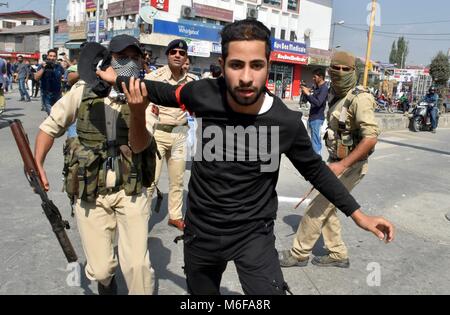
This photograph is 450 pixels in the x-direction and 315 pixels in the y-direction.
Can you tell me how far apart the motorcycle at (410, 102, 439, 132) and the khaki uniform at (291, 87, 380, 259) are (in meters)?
13.8

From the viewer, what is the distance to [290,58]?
3891cm

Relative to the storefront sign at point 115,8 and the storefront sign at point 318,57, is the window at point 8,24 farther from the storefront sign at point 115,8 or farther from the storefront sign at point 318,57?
the storefront sign at point 318,57

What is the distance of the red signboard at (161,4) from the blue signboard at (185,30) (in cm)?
160

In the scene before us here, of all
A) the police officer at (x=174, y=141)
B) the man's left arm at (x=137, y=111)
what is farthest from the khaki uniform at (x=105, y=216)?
the police officer at (x=174, y=141)

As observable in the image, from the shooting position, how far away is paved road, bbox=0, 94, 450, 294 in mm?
3455

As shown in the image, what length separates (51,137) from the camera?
271 cm

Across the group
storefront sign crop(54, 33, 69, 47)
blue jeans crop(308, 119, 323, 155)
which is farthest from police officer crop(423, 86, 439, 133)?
storefront sign crop(54, 33, 69, 47)

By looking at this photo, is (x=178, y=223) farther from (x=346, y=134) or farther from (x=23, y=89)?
(x=23, y=89)

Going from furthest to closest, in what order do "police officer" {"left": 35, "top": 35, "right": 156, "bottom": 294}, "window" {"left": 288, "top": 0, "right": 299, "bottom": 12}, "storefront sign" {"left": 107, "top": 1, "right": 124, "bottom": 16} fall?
"window" {"left": 288, "top": 0, "right": 299, "bottom": 12}, "storefront sign" {"left": 107, "top": 1, "right": 124, "bottom": 16}, "police officer" {"left": 35, "top": 35, "right": 156, "bottom": 294}

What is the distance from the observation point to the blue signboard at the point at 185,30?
1227 inches

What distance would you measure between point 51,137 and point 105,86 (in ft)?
2.03

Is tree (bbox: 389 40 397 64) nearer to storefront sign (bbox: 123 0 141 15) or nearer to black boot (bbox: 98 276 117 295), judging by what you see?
storefront sign (bbox: 123 0 141 15)

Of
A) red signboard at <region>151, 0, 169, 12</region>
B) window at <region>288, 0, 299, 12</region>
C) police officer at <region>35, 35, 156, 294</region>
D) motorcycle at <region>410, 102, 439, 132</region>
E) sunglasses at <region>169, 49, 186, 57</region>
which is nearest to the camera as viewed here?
police officer at <region>35, 35, 156, 294</region>
